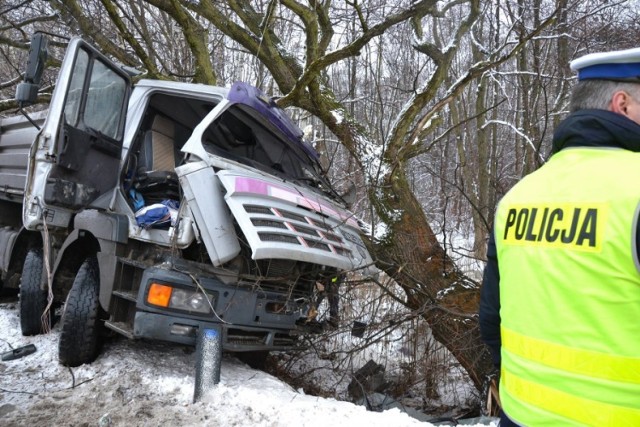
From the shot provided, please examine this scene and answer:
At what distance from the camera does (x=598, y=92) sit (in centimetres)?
148

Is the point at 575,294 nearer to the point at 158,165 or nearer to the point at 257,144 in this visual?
the point at 257,144

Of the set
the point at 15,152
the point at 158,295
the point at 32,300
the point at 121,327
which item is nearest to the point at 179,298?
the point at 158,295

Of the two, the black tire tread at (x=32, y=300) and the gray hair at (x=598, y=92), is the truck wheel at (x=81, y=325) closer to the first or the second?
the black tire tread at (x=32, y=300)

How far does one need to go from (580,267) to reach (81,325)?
3809mm

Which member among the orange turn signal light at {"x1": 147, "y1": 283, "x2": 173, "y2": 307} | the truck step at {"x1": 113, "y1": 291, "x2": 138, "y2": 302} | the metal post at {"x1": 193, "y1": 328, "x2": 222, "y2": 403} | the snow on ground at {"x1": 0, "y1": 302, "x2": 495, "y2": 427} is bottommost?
the snow on ground at {"x1": 0, "y1": 302, "x2": 495, "y2": 427}

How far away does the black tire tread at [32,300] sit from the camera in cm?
477

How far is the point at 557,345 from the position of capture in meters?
1.29

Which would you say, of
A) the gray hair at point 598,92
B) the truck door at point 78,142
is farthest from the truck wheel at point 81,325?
the gray hair at point 598,92

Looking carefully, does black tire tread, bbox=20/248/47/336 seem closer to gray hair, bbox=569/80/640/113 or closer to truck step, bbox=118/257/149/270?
truck step, bbox=118/257/149/270

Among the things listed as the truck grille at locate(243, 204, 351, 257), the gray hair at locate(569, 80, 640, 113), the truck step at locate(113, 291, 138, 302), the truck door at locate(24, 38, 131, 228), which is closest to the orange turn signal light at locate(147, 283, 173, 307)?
the truck step at locate(113, 291, 138, 302)

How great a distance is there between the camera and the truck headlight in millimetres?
3457

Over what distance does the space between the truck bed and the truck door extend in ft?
4.43

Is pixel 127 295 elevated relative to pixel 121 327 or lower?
elevated

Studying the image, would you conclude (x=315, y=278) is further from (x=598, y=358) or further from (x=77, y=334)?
(x=598, y=358)
